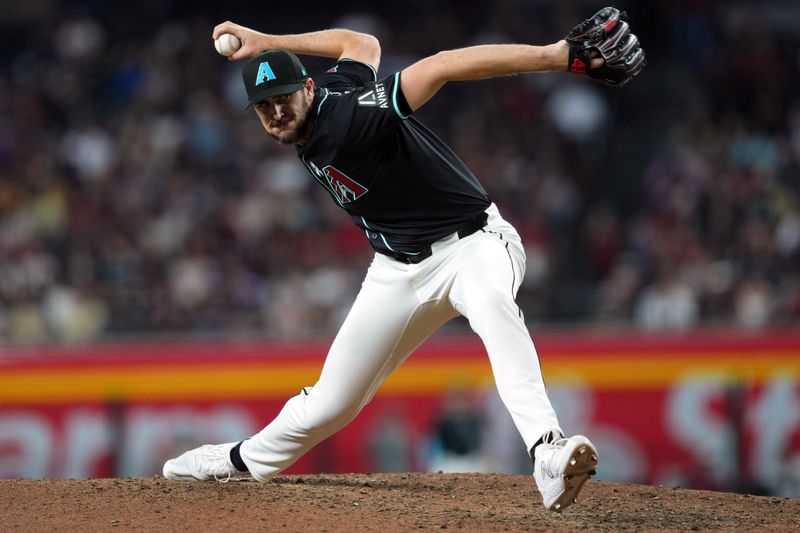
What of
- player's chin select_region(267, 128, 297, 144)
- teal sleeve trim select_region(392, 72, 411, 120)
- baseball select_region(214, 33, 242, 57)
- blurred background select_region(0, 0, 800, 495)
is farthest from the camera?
blurred background select_region(0, 0, 800, 495)

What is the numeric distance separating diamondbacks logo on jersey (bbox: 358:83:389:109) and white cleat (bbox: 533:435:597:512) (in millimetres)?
1550

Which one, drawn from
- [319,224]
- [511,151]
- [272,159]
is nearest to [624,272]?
[511,151]

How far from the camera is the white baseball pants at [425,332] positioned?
4809mm

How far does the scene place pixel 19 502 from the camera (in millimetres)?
5469

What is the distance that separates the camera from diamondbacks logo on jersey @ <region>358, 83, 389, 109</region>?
15.7ft

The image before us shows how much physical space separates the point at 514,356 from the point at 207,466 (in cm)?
180

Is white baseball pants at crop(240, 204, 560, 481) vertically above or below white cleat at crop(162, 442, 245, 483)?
above

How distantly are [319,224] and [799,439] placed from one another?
535 cm

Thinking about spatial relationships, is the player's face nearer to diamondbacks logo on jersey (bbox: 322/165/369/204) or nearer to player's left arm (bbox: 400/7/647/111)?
diamondbacks logo on jersey (bbox: 322/165/369/204)

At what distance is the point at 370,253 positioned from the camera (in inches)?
467

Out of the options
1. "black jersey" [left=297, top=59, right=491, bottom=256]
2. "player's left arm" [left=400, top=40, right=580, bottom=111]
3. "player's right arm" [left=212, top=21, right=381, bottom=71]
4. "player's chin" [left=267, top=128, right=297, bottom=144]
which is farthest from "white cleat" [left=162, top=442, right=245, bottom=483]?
"player's left arm" [left=400, top=40, right=580, bottom=111]

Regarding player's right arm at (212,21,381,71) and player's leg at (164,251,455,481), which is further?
player's right arm at (212,21,381,71)

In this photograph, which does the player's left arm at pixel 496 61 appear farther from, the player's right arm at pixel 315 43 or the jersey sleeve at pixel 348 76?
the player's right arm at pixel 315 43

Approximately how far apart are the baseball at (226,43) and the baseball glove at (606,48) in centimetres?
178
